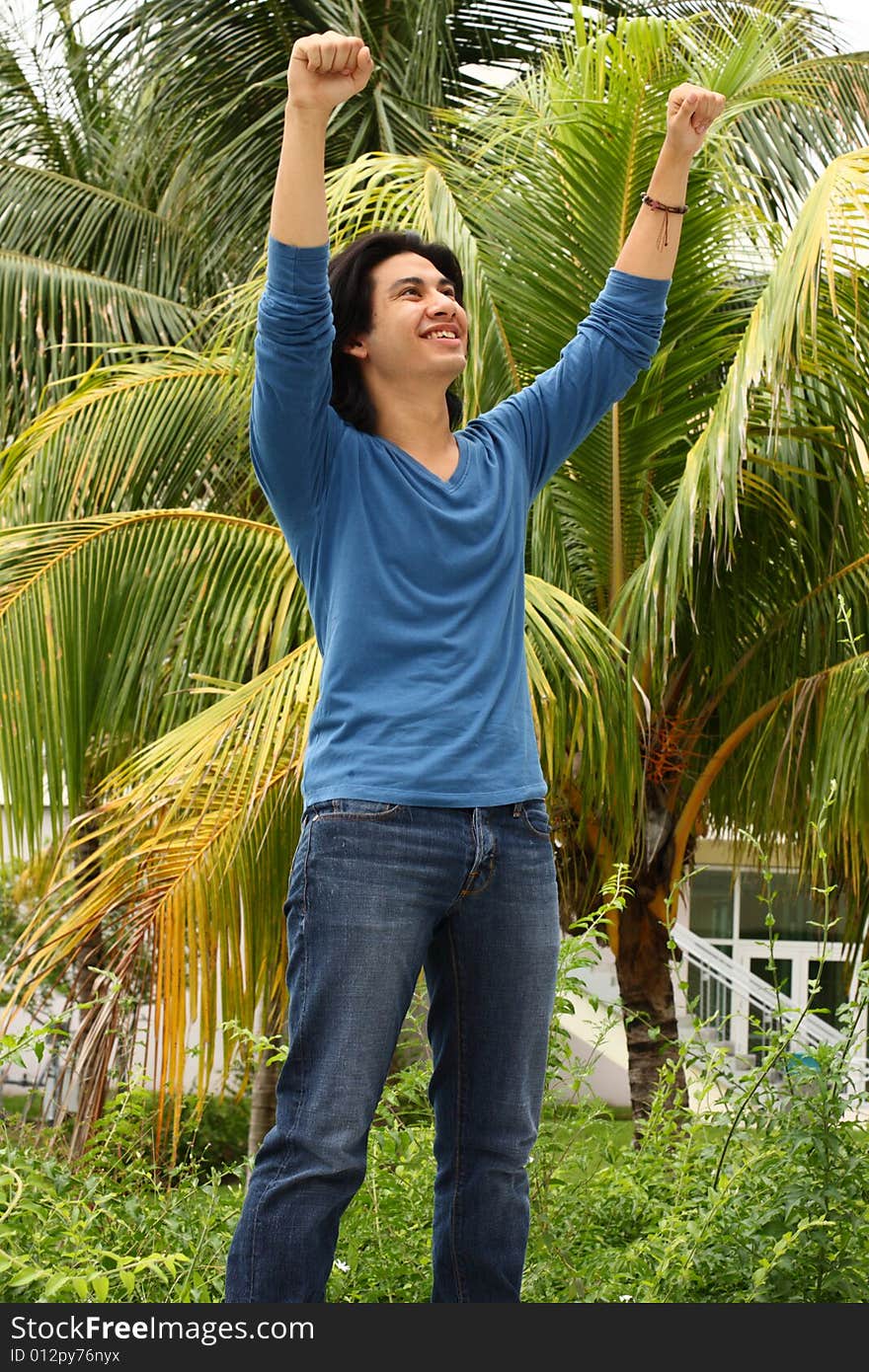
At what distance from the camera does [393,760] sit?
1.66 meters

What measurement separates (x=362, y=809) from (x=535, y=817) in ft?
0.81

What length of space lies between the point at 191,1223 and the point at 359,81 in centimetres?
216

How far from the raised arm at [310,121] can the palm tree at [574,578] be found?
1829 mm

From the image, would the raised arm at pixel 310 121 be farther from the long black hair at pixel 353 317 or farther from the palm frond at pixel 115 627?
the palm frond at pixel 115 627

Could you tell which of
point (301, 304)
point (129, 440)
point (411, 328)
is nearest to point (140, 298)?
point (129, 440)

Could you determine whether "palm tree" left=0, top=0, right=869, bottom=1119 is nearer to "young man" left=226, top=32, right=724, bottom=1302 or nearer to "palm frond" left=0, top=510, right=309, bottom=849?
"palm frond" left=0, top=510, right=309, bottom=849

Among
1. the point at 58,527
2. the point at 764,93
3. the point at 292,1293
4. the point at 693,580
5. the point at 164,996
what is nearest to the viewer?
the point at 292,1293

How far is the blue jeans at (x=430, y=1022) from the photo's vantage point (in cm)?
159

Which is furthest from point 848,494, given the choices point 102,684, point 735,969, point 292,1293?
point 735,969

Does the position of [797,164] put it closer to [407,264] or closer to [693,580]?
[693,580]

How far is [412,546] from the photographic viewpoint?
1.75m

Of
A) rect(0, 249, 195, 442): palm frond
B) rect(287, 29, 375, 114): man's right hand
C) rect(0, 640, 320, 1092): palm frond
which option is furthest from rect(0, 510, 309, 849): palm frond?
rect(0, 249, 195, 442): palm frond

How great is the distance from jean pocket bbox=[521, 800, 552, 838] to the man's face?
0.58 meters

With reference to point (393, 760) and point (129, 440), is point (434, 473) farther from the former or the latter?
point (129, 440)
